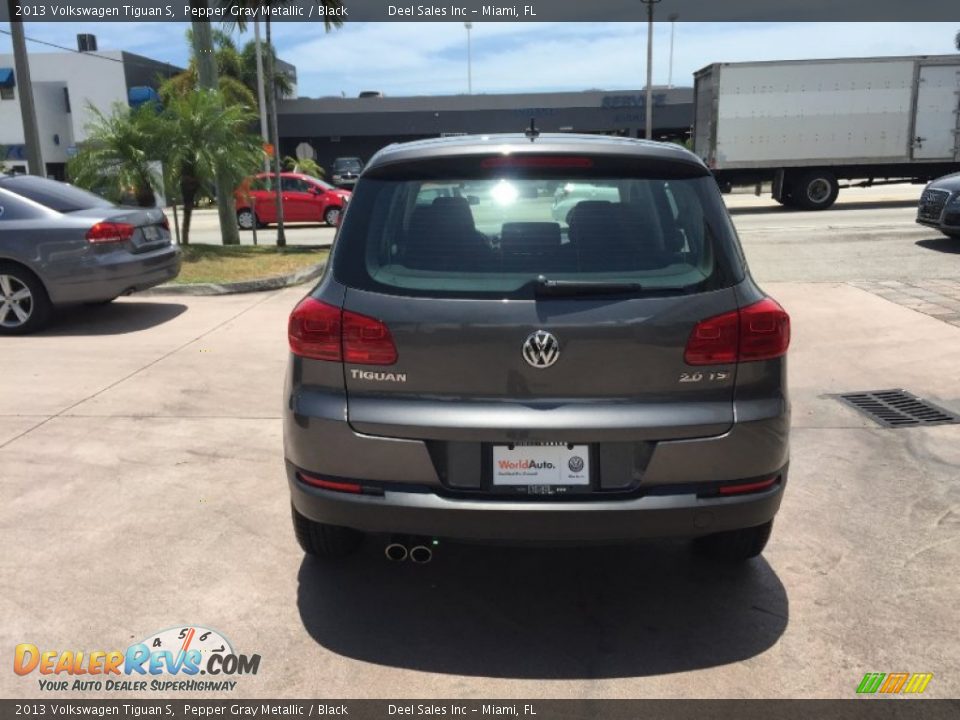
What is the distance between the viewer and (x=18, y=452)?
5.09 m

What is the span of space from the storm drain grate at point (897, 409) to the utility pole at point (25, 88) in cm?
1127

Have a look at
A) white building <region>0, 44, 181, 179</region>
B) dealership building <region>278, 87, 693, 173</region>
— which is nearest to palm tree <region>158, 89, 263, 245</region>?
dealership building <region>278, 87, 693, 173</region>

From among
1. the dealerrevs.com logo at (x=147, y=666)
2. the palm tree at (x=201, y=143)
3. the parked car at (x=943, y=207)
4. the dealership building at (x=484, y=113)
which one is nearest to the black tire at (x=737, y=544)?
the dealerrevs.com logo at (x=147, y=666)

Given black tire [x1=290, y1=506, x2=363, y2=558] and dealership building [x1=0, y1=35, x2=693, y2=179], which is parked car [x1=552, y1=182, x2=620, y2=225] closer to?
black tire [x1=290, y1=506, x2=363, y2=558]

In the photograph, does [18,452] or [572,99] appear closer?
[18,452]

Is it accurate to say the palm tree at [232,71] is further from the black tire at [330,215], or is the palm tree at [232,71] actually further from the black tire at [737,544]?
the black tire at [737,544]

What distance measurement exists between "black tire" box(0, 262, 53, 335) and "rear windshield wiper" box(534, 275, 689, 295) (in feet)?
22.9

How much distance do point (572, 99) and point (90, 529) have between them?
43788 millimetres

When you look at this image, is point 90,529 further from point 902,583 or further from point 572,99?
point 572,99

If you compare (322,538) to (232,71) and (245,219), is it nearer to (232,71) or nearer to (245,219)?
(245,219)

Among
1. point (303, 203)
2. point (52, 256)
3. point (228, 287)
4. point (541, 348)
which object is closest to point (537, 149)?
point (541, 348)

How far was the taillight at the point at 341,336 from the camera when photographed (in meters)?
2.97
